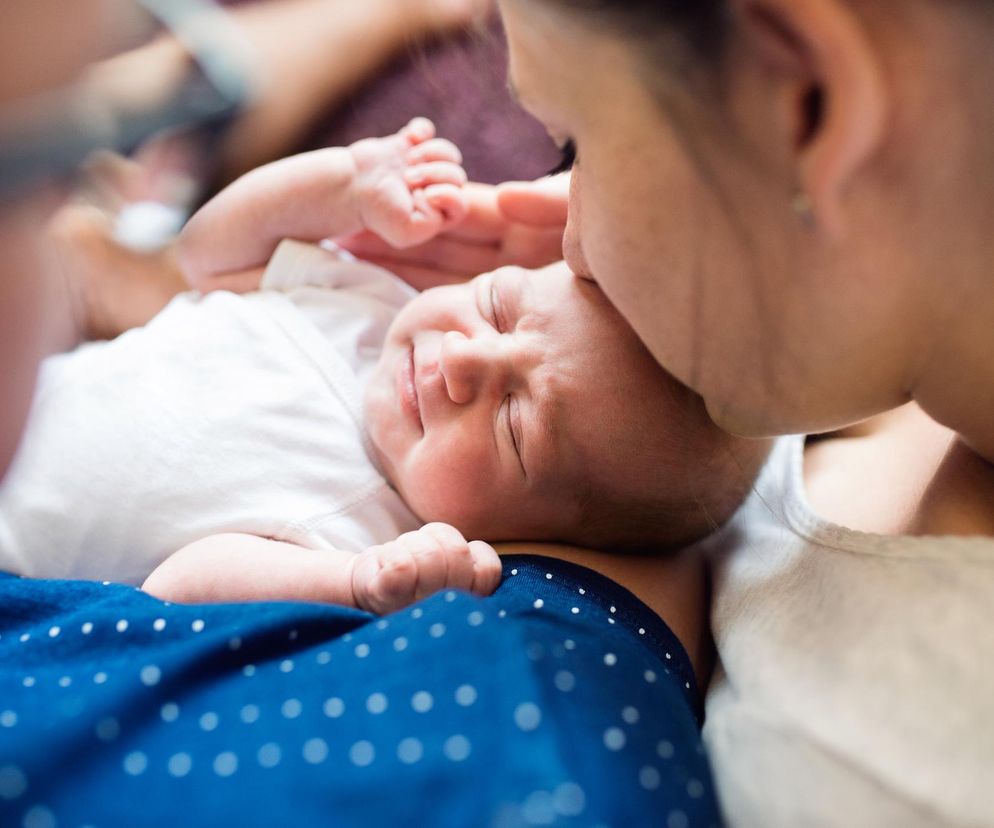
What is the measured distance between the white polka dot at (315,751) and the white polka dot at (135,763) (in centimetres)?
11

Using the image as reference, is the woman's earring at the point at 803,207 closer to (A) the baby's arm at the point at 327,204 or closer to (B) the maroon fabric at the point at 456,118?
(A) the baby's arm at the point at 327,204

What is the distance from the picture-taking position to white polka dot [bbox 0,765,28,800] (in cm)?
62

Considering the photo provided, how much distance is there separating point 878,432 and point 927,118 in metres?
0.58

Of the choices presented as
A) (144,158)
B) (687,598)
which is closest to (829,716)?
(687,598)

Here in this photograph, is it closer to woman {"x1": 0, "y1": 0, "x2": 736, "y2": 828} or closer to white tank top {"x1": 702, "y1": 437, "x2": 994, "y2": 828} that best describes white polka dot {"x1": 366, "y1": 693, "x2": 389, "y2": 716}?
woman {"x1": 0, "y1": 0, "x2": 736, "y2": 828}

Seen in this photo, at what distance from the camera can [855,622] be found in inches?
28.4

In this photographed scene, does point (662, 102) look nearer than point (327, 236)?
Yes

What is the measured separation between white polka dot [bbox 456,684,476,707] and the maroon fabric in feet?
3.12

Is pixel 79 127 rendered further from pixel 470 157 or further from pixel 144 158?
pixel 470 157

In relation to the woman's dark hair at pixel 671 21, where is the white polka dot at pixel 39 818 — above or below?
below

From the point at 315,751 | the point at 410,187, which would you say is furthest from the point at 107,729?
the point at 410,187

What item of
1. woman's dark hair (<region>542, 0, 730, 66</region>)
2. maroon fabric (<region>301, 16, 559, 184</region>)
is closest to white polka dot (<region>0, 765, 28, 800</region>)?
woman's dark hair (<region>542, 0, 730, 66</region>)

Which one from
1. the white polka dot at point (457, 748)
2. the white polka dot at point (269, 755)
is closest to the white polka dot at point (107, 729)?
the white polka dot at point (269, 755)

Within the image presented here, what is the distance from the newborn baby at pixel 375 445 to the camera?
0.96 metres
